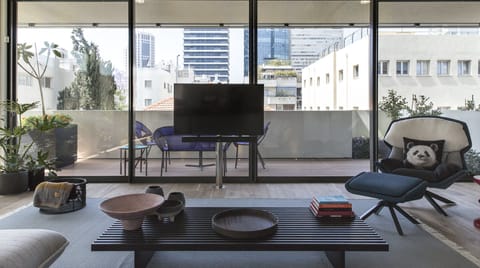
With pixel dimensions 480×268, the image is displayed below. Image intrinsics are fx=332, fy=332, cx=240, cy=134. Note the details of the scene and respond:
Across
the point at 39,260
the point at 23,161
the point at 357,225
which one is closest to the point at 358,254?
the point at 357,225

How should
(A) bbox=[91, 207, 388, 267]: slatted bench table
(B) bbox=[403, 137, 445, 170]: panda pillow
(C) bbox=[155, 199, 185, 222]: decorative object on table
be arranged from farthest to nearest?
1. (B) bbox=[403, 137, 445, 170]: panda pillow
2. (C) bbox=[155, 199, 185, 222]: decorative object on table
3. (A) bbox=[91, 207, 388, 267]: slatted bench table

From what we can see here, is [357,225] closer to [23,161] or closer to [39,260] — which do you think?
[39,260]

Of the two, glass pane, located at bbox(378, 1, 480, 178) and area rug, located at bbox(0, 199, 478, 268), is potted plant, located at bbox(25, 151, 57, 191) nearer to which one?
area rug, located at bbox(0, 199, 478, 268)

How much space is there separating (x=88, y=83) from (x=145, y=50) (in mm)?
958

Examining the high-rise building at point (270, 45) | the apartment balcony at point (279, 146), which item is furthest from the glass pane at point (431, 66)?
the high-rise building at point (270, 45)

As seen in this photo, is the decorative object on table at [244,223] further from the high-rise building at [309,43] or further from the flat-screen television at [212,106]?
the high-rise building at [309,43]

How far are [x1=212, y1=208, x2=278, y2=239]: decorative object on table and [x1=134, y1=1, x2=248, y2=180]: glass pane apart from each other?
2.57m

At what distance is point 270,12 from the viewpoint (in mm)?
5016

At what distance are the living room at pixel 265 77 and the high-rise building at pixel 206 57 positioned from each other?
0.02 metres

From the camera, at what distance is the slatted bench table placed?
182 cm

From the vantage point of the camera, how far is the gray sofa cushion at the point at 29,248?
1479 millimetres

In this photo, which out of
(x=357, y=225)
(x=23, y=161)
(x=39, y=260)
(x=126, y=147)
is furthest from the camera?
(x=126, y=147)

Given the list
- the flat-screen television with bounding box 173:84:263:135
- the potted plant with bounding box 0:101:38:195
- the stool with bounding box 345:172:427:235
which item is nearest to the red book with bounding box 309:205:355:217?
the stool with bounding box 345:172:427:235

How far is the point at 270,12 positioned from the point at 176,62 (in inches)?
63.2
